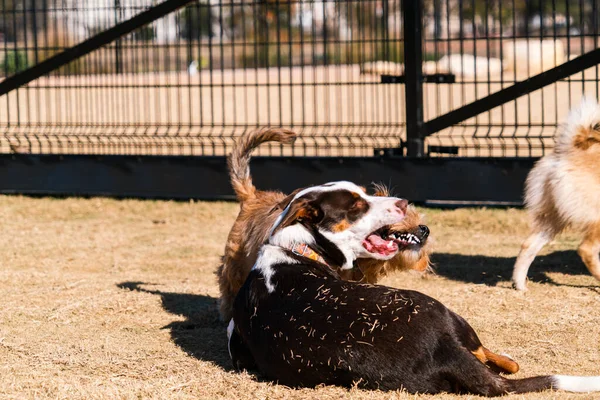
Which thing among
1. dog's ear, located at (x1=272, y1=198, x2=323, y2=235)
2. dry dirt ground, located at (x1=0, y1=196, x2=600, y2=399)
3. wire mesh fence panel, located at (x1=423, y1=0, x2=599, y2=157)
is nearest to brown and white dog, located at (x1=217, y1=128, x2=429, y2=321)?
dog's ear, located at (x1=272, y1=198, x2=323, y2=235)

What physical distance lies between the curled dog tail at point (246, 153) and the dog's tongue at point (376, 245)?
1.13m

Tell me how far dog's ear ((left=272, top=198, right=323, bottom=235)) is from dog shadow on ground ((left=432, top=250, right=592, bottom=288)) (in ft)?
8.45

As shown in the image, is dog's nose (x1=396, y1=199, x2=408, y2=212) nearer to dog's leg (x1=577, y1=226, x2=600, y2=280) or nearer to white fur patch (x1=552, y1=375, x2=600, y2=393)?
white fur patch (x1=552, y1=375, x2=600, y2=393)

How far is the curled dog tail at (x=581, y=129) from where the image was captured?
21.4 feet

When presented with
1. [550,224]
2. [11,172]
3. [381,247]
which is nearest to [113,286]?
[381,247]

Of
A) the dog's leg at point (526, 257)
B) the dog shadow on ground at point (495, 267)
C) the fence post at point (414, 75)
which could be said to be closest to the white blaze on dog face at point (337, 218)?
the dog's leg at point (526, 257)

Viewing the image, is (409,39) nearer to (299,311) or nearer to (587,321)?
(587,321)

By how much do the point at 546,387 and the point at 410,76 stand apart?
5775mm

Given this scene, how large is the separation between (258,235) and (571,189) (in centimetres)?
243

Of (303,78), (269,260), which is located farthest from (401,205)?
(303,78)

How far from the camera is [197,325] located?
19.9 feet

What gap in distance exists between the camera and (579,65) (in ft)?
29.1

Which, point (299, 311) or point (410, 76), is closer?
point (299, 311)

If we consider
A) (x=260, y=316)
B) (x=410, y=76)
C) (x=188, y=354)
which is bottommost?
(x=188, y=354)
